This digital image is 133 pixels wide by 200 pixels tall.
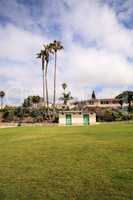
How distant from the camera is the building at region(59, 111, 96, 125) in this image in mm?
52384

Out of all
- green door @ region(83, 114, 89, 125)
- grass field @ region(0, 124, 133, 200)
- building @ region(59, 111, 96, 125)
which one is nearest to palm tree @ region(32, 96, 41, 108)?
building @ region(59, 111, 96, 125)

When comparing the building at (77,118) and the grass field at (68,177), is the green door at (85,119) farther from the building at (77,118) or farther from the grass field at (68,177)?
the grass field at (68,177)

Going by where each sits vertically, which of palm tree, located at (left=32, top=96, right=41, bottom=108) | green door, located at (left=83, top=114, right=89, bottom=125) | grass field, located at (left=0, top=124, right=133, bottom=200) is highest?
palm tree, located at (left=32, top=96, right=41, bottom=108)

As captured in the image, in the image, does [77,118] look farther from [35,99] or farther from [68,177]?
[68,177]

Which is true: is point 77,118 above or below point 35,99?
below

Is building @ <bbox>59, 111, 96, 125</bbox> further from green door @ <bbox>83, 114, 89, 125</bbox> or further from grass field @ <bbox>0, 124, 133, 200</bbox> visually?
grass field @ <bbox>0, 124, 133, 200</bbox>

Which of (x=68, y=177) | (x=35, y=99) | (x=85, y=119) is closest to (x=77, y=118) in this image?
(x=85, y=119)

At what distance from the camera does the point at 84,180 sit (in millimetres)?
7121

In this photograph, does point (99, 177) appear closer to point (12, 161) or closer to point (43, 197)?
point (43, 197)

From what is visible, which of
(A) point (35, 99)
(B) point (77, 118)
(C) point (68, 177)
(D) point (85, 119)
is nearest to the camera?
(C) point (68, 177)

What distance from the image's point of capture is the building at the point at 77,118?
52.4 metres

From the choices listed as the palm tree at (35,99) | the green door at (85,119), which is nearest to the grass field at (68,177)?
the green door at (85,119)

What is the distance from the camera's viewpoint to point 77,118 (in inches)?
2083

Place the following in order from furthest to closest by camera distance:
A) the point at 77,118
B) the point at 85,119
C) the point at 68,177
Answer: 1. the point at 85,119
2. the point at 77,118
3. the point at 68,177
